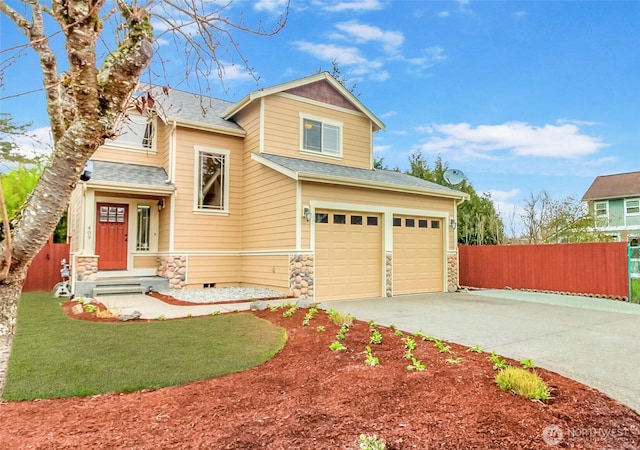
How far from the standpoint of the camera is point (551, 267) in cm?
1204

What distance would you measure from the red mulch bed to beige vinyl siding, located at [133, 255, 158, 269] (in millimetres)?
8604

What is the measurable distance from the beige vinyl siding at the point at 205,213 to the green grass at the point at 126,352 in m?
4.46

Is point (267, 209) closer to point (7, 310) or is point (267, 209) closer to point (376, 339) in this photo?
point (376, 339)

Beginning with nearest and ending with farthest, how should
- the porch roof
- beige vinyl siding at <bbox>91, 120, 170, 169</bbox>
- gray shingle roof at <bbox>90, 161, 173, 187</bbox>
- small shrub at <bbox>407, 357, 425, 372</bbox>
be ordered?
small shrub at <bbox>407, 357, 425, 372</bbox> → the porch roof → gray shingle roof at <bbox>90, 161, 173, 187</bbox> → beige vinyl siding at <bbox>91, 120, 170, 169</bbox>

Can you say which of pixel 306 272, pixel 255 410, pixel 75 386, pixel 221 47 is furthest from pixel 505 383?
pixel 306 272

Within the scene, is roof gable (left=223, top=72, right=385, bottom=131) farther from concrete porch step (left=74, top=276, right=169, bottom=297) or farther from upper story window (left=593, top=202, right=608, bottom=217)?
upper story window (left=593, top=202, right=608, bottom=217)

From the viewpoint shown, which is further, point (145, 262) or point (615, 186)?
point (615, 186)

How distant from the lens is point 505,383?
348 centimetres

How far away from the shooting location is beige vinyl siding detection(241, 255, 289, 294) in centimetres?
993

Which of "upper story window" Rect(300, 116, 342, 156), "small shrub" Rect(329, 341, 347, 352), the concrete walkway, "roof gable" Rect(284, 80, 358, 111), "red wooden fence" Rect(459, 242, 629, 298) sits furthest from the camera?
"upper story window" Rect(300, 116, 342, 156)

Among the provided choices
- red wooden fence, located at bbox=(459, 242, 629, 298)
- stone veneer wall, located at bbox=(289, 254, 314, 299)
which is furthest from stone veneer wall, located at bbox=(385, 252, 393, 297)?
red wooden fence, located at bbox=(459, 242, 629, 298)

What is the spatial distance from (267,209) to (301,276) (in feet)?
7.93

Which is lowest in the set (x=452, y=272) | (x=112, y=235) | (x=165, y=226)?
(x=452, y=272)

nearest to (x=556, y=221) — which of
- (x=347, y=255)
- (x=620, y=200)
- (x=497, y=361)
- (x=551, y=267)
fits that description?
(x=551, y=267)
